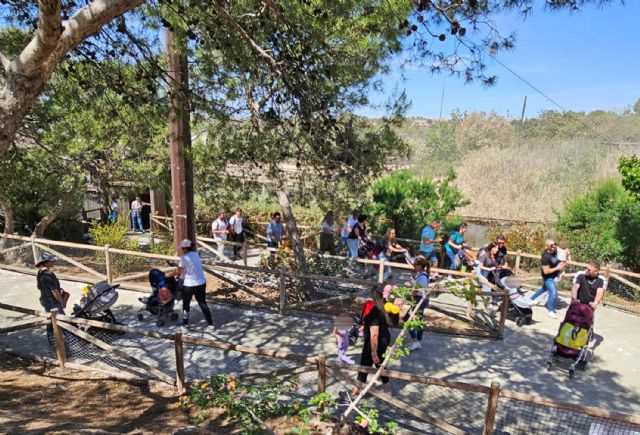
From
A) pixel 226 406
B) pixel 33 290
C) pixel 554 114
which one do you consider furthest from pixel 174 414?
pixel 554 114

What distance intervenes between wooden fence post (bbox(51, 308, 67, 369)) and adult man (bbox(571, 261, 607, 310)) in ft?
24.0

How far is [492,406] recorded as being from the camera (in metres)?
4.03

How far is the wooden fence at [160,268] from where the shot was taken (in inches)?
289

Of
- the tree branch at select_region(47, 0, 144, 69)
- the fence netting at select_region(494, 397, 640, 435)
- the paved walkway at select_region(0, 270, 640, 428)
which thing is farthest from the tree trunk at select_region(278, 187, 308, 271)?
the tree branch at select_region(47, 0, 144, 69)

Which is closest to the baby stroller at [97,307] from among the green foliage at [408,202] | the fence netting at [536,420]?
the fence netting at [536,420]

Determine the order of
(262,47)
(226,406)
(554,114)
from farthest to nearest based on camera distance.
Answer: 1. (554,114)
2. (262,47)
3. (226,406)

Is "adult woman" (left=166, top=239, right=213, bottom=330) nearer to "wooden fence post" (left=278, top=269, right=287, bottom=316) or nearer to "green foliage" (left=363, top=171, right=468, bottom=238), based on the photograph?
"wooden fence post" (left=278, top=269, right=287, bottom=316)

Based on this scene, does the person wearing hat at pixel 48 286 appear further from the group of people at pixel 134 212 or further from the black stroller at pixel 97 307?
the group of people at pixel 134 212

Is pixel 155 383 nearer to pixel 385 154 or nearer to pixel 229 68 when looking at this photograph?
pixel 229 68

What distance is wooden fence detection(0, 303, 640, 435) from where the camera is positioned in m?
3.88

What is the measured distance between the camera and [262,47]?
6.06 metres

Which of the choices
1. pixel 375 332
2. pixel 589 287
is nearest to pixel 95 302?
pixel 375 332

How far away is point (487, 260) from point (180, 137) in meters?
6.47

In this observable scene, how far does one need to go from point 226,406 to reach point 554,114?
48954 mm
